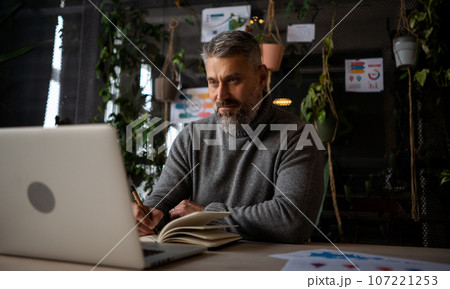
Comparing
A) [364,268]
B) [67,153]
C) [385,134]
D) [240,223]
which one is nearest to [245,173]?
[240,223]

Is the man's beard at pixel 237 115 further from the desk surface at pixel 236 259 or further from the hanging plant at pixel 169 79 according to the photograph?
the hanging plant at pixel 169 79

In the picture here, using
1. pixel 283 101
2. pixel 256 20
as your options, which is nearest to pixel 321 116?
pixel 283 101

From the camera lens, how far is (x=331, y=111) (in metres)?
2.44

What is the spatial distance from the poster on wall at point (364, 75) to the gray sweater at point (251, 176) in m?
0.98

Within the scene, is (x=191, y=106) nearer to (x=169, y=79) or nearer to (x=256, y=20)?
(x=169, y=79)

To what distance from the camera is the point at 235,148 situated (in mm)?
1669

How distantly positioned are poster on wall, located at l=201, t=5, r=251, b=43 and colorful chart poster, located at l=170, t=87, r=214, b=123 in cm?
38

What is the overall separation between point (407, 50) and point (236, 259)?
198cm

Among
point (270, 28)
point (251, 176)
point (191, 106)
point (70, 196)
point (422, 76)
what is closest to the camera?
point (70, 196)

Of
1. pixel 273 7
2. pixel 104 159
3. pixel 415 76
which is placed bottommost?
pixel 104 159

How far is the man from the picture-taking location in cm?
151

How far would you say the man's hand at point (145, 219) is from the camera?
1223 mm
